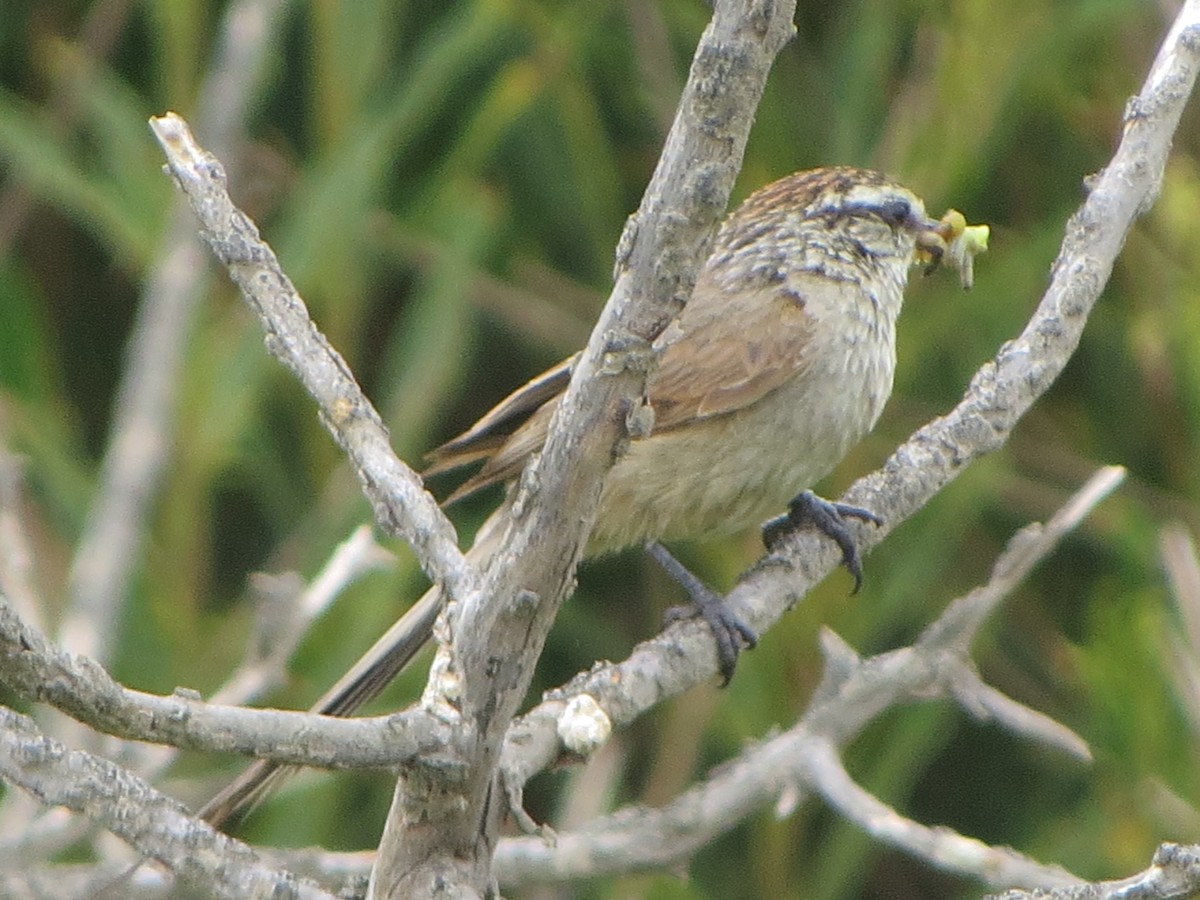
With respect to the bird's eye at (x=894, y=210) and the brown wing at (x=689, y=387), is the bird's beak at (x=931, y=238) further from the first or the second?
the brown wing at (x=689, y=387)

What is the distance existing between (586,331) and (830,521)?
1934 mm

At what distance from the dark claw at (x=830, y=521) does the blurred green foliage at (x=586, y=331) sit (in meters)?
1.05

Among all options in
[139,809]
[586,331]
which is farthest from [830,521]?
[139,809]

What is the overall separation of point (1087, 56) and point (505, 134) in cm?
193

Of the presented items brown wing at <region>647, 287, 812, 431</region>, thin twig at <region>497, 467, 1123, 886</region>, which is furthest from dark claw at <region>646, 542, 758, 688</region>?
brown wing at <region>647, 287, 812, 431</region>

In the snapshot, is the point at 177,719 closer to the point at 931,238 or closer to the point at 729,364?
the point at 729,364

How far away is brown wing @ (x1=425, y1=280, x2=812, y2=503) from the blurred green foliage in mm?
1018

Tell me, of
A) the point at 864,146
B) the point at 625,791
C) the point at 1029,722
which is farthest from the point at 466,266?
the point at 1029,722

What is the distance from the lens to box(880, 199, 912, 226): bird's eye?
457cm

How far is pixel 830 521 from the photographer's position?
396 centimetres

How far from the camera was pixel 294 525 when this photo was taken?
5.42 metres

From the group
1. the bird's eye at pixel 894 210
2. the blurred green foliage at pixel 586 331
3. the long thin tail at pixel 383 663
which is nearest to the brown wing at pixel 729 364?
the bird's eye at pixel 894 210

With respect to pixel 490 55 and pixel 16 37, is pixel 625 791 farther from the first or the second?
pixel 16 37

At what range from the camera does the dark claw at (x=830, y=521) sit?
3916 millimetres
